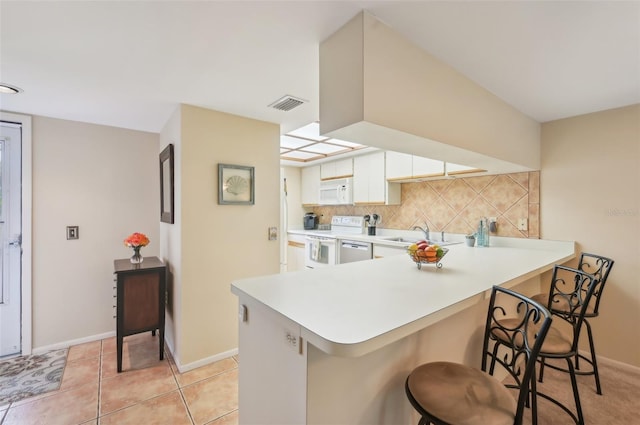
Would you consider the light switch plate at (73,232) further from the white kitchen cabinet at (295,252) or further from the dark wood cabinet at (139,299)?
the white kitchen cabinet at (295,252)

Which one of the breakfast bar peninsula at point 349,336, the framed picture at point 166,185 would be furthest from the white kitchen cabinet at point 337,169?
the breakfast bar peninsula at point 349,336

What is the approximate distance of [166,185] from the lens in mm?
2766

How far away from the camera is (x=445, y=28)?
1.33 metres

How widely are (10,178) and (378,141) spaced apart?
128 inches

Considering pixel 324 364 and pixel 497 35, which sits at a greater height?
pixel 497 35

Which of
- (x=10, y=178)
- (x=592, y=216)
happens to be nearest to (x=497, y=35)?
(x=592, y=216)

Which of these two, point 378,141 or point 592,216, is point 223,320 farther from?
point 592,216

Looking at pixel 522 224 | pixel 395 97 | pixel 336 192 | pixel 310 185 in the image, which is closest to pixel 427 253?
pixel 395 97

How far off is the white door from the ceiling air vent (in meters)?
2.39

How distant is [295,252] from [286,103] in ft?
9.92

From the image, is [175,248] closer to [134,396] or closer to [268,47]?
[134,396]

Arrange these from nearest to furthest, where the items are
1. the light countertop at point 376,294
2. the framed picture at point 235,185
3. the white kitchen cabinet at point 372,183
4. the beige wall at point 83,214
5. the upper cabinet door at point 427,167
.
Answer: the light countertop at point 376,294 → the framed picture at point 235,185 → the beige wall at point 83,214 → the upper cabinet door at point 427,167 → the white kitchen cabinet at point 372,183

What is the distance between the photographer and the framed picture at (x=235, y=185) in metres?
2.51

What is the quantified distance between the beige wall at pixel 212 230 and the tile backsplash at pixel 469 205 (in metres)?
2.00
